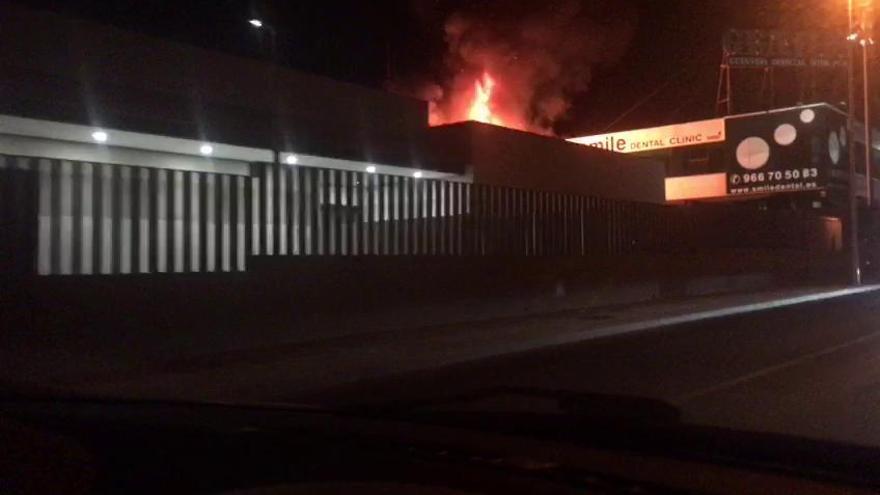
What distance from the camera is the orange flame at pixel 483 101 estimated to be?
128 ft

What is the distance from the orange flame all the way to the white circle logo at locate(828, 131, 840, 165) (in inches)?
575

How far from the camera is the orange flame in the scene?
39000mm

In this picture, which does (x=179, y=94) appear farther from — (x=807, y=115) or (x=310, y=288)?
(x=807, y=115)

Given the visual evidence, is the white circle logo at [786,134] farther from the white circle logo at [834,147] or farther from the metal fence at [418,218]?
the metal fence at [418,218]

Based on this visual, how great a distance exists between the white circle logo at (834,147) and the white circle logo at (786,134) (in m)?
1.58

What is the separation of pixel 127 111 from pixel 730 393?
11.3 m

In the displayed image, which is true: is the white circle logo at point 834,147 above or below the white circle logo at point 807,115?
below

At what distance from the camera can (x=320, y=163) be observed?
20766 mm

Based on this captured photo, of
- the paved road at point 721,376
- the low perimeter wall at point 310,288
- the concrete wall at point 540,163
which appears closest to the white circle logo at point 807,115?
the concrete wall at point 540,163

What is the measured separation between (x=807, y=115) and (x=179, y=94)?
103 ft

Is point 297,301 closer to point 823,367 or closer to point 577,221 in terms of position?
point 823,367

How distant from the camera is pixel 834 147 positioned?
43219 millimetres

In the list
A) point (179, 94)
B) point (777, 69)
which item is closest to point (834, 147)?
point (777, 69)

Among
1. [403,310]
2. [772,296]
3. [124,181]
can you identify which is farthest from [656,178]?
[124,181]
